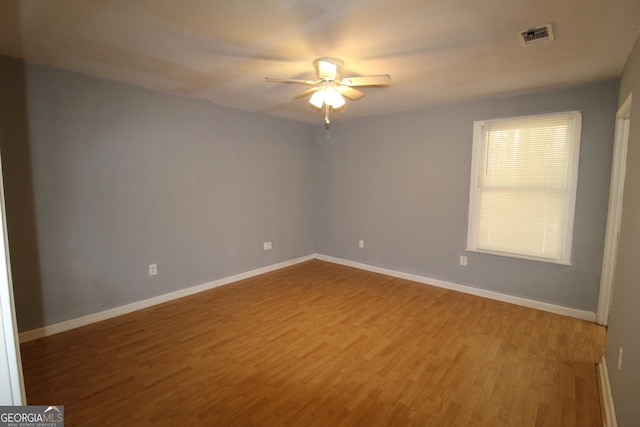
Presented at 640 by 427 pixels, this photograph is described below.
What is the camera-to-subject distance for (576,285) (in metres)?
3.13

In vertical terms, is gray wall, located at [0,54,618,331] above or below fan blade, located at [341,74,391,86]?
below

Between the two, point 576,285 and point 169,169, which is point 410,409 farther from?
point 169,169

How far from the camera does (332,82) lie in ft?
8.02

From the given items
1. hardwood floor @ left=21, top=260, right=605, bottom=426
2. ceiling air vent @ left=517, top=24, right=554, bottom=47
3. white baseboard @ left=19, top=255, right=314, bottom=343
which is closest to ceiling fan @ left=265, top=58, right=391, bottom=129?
ceiling air vent @ left=517, top=24, right=554, bottom=47

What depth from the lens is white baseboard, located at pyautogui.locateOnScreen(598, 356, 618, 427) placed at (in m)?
1.73

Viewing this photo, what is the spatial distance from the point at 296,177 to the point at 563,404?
4.14 metres

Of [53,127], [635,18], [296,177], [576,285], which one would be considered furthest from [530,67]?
[53,127]

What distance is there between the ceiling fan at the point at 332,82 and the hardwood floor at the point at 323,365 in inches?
85.3

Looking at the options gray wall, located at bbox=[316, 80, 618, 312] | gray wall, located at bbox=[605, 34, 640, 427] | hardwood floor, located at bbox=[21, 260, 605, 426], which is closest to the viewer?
gray wall, located at bbox=[605, 34, 640, 427]

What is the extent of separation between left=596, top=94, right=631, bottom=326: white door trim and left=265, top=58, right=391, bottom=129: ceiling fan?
222 cm

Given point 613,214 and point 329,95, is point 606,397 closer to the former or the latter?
point 613,214

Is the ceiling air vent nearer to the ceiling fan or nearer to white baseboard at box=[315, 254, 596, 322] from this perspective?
the ceiling fan

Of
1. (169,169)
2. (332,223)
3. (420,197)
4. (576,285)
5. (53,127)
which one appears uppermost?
(53,127)

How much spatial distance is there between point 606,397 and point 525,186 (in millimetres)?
2133
